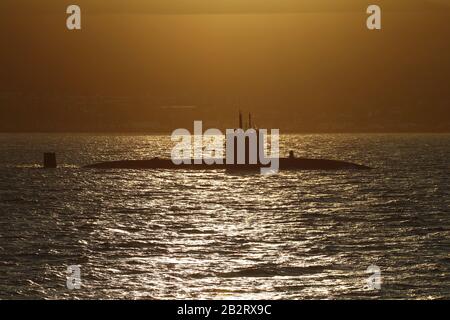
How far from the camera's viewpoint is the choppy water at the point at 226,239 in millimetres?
42625

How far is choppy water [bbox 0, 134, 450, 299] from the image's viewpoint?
42625 millimetres

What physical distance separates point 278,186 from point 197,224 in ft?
147

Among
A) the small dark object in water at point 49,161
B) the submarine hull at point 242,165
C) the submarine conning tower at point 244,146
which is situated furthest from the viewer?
the small dark object in water at point 49,161

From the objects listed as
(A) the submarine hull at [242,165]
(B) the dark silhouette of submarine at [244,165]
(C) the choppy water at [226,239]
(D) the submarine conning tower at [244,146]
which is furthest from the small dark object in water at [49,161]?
(C) the choppy water at [226,239]

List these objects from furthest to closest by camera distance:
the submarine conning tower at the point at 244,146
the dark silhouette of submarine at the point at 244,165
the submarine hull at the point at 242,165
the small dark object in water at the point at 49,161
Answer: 1. the small dark object in water at the point at 49,161
2. the submarine hull at the point at 242,165
3. the dark silhouette of submarine at the point at 244,165
4. the submarine conning tower at the point at 244,146

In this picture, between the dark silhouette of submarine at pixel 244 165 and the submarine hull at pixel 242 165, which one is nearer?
the dark silhouette of submarine at pixel 244 165

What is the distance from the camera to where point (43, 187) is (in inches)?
4609

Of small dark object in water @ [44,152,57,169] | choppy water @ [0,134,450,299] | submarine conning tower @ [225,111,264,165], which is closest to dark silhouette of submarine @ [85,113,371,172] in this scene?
submarine conning tower @ [225,111,264,165]

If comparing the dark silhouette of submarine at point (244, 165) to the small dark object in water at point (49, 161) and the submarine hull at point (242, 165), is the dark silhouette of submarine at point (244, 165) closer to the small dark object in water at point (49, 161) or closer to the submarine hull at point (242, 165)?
the submarine hull at point (242, 165)

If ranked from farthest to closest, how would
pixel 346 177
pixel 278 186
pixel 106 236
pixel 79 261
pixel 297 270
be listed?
1. pixel 346 177
2. pixel 278 186
3. pixel 106 236
4. pixel 79 261
5. pixel 297 270

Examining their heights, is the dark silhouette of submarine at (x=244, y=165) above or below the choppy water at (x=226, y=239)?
below
